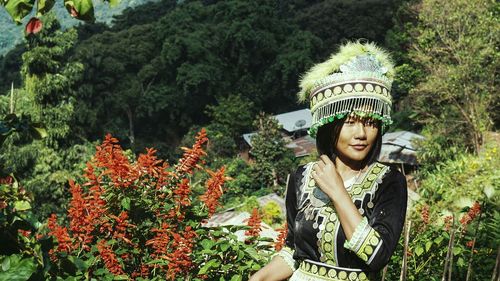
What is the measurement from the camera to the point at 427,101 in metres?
23.5

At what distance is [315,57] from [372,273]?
4157cm

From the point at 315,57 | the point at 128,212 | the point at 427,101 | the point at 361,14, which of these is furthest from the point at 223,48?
the point at 128,212

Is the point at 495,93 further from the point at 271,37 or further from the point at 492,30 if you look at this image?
the point at 271,37

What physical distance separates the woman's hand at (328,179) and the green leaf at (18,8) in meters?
1.20

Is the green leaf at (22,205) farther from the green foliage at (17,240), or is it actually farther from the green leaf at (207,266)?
the green leaf at (207,266)

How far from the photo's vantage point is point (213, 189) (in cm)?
386

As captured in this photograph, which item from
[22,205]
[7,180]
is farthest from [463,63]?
[22,205]

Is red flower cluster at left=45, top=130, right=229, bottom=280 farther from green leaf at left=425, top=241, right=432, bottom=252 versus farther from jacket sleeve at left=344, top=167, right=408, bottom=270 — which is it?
jacket sleeve at left=344, top=167, right=408, bottom=270

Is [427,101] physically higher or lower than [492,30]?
lower

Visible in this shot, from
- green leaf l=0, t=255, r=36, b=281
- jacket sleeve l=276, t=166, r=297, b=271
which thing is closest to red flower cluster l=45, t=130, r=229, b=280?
jacket sleeve l=276, t=166, r=297, b=271

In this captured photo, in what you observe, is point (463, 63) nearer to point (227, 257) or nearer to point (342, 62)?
point (227, 257)

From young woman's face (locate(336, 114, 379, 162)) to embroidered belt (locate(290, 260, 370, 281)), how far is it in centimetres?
45

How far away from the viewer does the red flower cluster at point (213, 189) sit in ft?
12.4

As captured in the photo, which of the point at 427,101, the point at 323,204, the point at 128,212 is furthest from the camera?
the point at 427,101
